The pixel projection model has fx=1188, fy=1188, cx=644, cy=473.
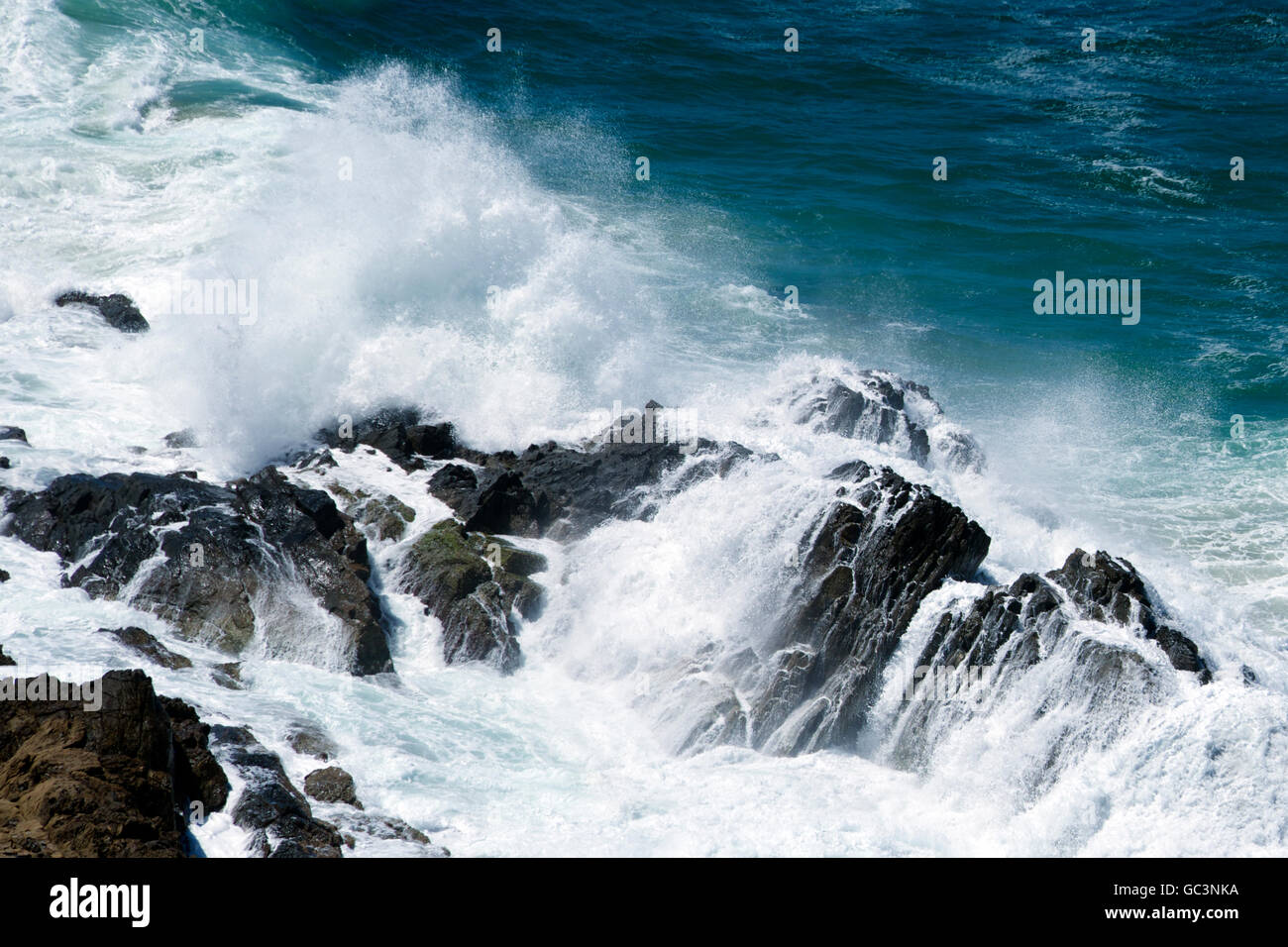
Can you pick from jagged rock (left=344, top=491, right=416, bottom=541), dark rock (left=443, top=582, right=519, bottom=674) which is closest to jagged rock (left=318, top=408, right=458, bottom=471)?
jagged rock (left=344, top=491, right=416, bottom=541)

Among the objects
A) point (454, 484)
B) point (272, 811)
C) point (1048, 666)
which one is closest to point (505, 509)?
point (454, 484)

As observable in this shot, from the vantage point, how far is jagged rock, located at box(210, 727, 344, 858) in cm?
1162

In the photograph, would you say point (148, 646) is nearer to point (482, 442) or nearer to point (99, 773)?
point (99, 773)

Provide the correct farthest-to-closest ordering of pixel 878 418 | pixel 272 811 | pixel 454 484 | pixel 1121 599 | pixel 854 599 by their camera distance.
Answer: pixel 878 418
pixel 454 484
pixel 854 599
pixel 1121 599
pixel 272 811

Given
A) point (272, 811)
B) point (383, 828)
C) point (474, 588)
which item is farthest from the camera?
point (474, 588)

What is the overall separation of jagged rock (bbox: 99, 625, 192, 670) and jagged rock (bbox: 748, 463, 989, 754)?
24.3 ft

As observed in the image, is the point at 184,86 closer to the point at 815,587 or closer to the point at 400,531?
the point at 400,531

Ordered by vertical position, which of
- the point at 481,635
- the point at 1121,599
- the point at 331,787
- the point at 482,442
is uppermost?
the point at 482,442

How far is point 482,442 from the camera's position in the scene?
21.7m

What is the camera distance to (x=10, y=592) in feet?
51.7

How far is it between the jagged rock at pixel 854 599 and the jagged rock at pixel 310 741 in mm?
5375

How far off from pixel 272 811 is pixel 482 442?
34.3ft
